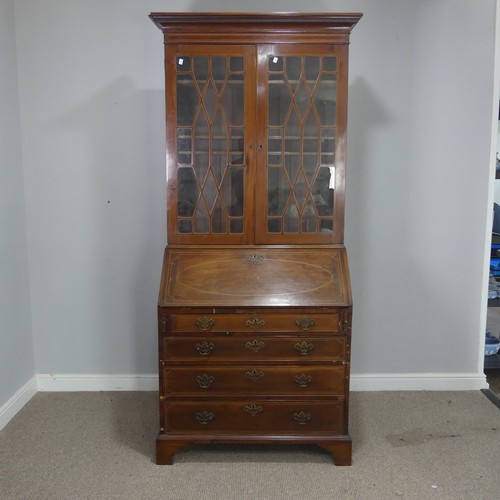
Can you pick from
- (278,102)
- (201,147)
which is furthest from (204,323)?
(278,102)

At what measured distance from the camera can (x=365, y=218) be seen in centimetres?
305

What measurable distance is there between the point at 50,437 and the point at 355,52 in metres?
2.55

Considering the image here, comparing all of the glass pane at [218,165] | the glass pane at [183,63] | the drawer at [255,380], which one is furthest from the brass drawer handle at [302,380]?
the glass pane at [183,63]

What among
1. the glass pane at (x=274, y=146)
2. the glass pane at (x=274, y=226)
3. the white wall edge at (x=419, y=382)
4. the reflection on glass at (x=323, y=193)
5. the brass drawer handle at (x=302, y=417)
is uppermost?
the glass pane at (x=274, y=146)

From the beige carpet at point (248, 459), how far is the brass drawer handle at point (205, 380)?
360 mm

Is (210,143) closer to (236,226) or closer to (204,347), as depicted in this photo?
(236,226)

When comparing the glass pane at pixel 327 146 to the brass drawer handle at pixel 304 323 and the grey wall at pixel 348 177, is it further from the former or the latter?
the brass drawer handle at pixel 304 323

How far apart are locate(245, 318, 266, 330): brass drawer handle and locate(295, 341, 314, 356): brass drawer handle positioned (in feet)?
0.59

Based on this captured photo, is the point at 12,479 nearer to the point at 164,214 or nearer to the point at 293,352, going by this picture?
the point at 293,352

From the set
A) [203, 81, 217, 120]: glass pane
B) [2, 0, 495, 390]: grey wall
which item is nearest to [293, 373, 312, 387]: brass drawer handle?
[2, 0, 495, 390]: grey wall

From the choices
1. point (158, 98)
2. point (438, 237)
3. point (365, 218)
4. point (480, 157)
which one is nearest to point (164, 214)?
point (158, 98)

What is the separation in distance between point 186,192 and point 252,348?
2.52 ft

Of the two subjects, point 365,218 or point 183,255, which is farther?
point 365,218

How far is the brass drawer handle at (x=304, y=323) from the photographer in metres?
2.35
